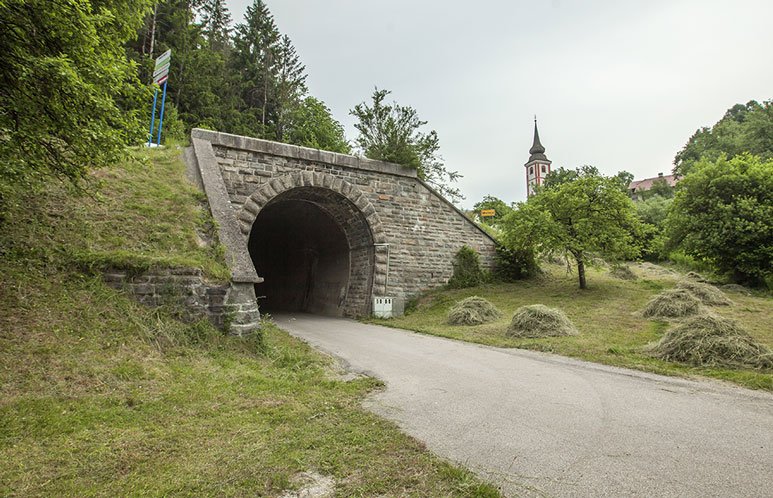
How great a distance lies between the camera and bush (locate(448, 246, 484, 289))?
1412cm

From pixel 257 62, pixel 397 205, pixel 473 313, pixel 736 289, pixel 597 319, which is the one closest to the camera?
pixel 597 319

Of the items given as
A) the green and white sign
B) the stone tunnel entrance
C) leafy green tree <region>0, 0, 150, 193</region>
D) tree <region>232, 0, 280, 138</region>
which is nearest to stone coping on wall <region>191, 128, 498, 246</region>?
the stone tunnel entrance

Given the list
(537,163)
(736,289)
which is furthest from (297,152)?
(537,163)

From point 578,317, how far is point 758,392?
496cm

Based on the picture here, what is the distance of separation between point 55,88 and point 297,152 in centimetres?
839

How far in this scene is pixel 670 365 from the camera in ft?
18.2

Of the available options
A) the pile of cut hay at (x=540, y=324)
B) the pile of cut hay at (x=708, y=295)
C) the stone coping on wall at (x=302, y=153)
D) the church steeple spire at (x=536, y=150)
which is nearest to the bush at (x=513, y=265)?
the stone coping on wall at (x=302, y=153)

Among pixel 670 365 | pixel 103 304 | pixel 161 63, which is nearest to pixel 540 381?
pixel 670 365

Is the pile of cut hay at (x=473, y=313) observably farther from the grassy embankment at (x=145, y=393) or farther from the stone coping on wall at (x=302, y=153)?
the stone coping on wall at (x=302, y=153)

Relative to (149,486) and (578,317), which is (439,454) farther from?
(578,317)

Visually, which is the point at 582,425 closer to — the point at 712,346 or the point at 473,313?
the point at 712,346

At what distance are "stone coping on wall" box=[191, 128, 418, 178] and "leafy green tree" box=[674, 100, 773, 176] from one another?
2197cm

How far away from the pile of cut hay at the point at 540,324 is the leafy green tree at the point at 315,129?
22029 mm

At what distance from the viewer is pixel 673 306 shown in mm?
8523
